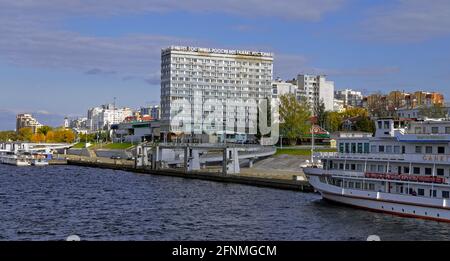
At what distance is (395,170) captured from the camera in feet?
168

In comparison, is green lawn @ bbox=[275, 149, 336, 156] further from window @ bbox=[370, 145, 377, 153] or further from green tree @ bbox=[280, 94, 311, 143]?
window @ bbox=[370, 145, 377, 153]

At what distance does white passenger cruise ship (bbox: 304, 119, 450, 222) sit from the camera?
46.8 m

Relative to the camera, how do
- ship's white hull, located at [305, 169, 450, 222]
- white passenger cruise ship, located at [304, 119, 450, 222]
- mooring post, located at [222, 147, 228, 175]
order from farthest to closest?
mooring post, located at [222, 147, 228, 175] < white passenger cruise ship, located at [304, 119, 450, 222] < ship's white hull, located at [305, 169, 450, 222]

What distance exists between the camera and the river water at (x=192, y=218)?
3997 cm

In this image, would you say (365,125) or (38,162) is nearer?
(365,125)

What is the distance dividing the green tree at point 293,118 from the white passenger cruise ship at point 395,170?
8650 centimetres

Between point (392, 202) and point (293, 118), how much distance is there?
321ft

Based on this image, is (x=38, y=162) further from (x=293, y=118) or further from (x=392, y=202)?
(x=392, y=202)

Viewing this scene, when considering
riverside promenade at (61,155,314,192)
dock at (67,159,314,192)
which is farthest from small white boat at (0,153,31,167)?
riverside promenade at (61,155,314,192)

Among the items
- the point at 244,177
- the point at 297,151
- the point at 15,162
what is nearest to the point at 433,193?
the point at 244,177

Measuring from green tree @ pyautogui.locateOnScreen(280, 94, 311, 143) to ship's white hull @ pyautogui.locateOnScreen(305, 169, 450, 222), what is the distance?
87.1 metres

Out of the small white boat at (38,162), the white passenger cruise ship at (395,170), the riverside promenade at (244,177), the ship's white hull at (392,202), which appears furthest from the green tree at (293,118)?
the ship's white hull at (392,202)
